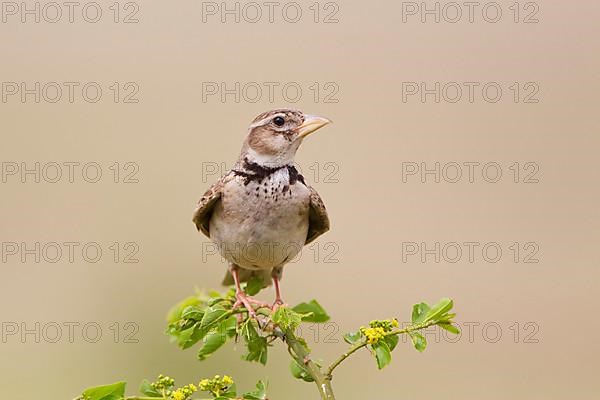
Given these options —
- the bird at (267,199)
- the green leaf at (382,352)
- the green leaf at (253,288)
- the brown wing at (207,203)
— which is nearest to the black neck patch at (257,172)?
the bird at (267,199)

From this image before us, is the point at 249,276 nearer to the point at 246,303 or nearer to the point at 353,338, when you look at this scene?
the point at 246,303

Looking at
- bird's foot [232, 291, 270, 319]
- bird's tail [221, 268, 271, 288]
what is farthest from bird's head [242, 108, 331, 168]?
bird's foot [232, 291, 270, 319]

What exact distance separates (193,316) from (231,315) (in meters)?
0.13

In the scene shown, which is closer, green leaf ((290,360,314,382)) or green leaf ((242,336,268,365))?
green leaf ((290,360,314,382))

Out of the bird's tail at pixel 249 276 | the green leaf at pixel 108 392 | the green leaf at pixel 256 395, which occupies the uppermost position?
the bird's tail at pixel 249 276

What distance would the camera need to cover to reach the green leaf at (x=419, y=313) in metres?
2.77

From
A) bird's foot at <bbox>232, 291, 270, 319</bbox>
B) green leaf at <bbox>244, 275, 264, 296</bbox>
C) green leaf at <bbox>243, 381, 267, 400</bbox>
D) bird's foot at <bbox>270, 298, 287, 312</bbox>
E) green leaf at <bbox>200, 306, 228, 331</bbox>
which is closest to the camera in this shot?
green leaf at <bbox>243, 381, 267, 400</bbox>

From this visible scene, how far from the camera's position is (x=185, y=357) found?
6770mm

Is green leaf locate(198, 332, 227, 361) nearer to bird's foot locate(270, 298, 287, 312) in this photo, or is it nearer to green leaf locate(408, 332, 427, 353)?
bird's foot locate(270, 298, 287, 312)

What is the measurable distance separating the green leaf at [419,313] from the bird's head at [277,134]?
2142 mm

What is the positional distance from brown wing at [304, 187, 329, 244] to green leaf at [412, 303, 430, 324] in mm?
2156

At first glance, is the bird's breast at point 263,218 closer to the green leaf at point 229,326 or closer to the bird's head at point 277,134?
the bird's head at point 277,134

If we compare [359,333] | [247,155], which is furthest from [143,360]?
[359,333]

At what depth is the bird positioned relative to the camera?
15.6ft
